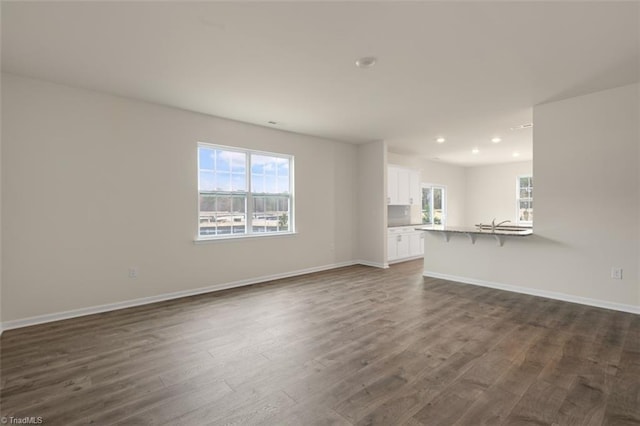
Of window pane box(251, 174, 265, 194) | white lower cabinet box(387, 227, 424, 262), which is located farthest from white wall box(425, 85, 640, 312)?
window pane box(251, 174, 265, 194)

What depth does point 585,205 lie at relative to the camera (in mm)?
3852

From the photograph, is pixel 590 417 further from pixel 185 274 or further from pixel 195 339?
pixel 185 274

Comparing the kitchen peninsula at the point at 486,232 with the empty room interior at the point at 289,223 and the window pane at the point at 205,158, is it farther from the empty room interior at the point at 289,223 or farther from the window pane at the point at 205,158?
the window pane at the point at 205,158

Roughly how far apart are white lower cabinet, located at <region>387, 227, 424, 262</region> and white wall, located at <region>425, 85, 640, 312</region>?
256 centimetres

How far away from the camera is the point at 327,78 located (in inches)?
130

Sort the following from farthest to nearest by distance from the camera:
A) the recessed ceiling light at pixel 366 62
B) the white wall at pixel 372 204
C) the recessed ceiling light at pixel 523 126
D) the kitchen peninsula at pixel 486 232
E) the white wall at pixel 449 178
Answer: the white wall at pixel 449 178 < the white wall at pixel 372 204 < the recessed ceiling light at pixel 523 126 < the kitchen peninsula at pixel 486 232 < the recessed ceiling light at pixel 366 62

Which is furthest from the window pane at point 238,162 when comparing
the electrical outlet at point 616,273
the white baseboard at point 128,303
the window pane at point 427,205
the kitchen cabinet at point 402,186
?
the window pane at point 427,205

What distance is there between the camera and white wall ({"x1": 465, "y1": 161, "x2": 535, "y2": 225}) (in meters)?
9.09

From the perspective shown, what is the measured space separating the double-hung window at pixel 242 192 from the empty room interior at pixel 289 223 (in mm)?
36

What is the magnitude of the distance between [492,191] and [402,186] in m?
4.09

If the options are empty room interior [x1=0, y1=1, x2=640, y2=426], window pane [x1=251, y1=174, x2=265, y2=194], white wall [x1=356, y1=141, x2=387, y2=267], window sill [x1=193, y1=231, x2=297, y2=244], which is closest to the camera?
empty room interior [x1=0, y1=1, x2=640, y2=426]

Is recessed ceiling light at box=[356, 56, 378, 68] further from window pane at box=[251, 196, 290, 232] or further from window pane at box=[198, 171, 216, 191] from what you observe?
window pane at box=[251, 196, 290, 232]

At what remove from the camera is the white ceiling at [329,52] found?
2.21m

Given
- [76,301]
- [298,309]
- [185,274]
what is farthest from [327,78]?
[76,301]
